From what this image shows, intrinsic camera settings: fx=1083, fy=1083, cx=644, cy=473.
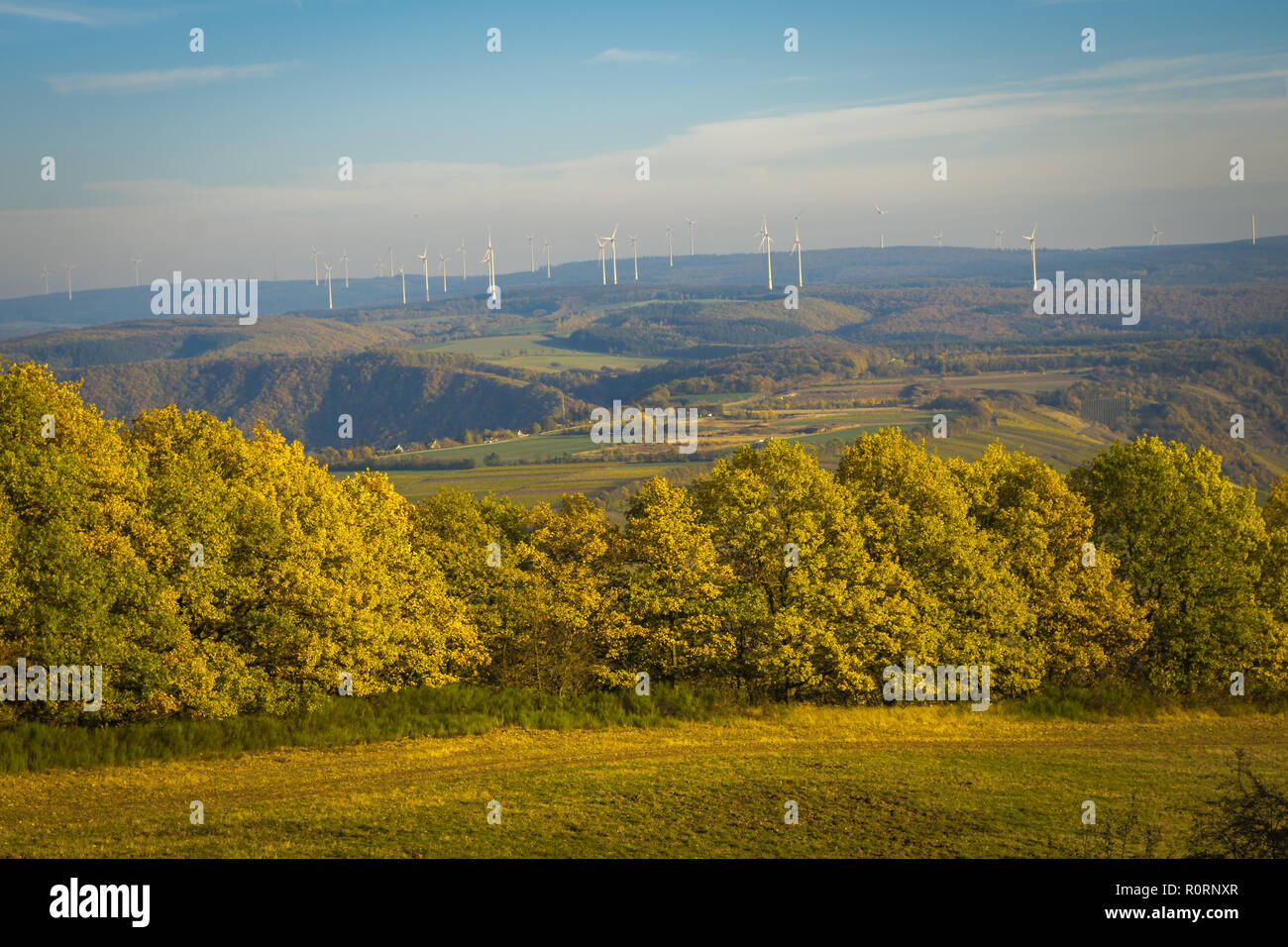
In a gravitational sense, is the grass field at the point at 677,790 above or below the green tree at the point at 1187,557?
below

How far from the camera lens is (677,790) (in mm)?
35719

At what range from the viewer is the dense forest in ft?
146

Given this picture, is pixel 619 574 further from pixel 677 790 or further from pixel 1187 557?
pixel 1187 557

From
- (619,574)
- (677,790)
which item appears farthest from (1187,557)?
(677,790)

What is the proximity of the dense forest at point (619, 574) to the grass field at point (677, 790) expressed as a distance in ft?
17.1

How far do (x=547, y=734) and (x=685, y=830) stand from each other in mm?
15626

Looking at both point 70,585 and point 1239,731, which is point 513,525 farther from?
point 1239,731

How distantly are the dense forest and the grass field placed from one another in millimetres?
5212

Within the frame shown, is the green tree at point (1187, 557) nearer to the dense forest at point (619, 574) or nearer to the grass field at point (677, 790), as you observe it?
the dense forest at point (619, 574)

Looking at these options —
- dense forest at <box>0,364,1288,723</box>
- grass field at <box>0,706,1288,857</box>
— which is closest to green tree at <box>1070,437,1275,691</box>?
dense forest at <box>0,364,1288,723</box>

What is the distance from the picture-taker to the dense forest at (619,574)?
4438 cm

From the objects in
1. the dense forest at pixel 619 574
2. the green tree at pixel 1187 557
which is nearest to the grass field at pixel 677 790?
the dense forest at pixel 619 574

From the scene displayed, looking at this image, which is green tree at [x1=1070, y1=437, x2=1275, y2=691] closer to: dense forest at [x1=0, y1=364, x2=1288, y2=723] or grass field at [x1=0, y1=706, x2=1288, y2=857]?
dense forest at [x1=0, y1=364, x2=1288, y2=723]
